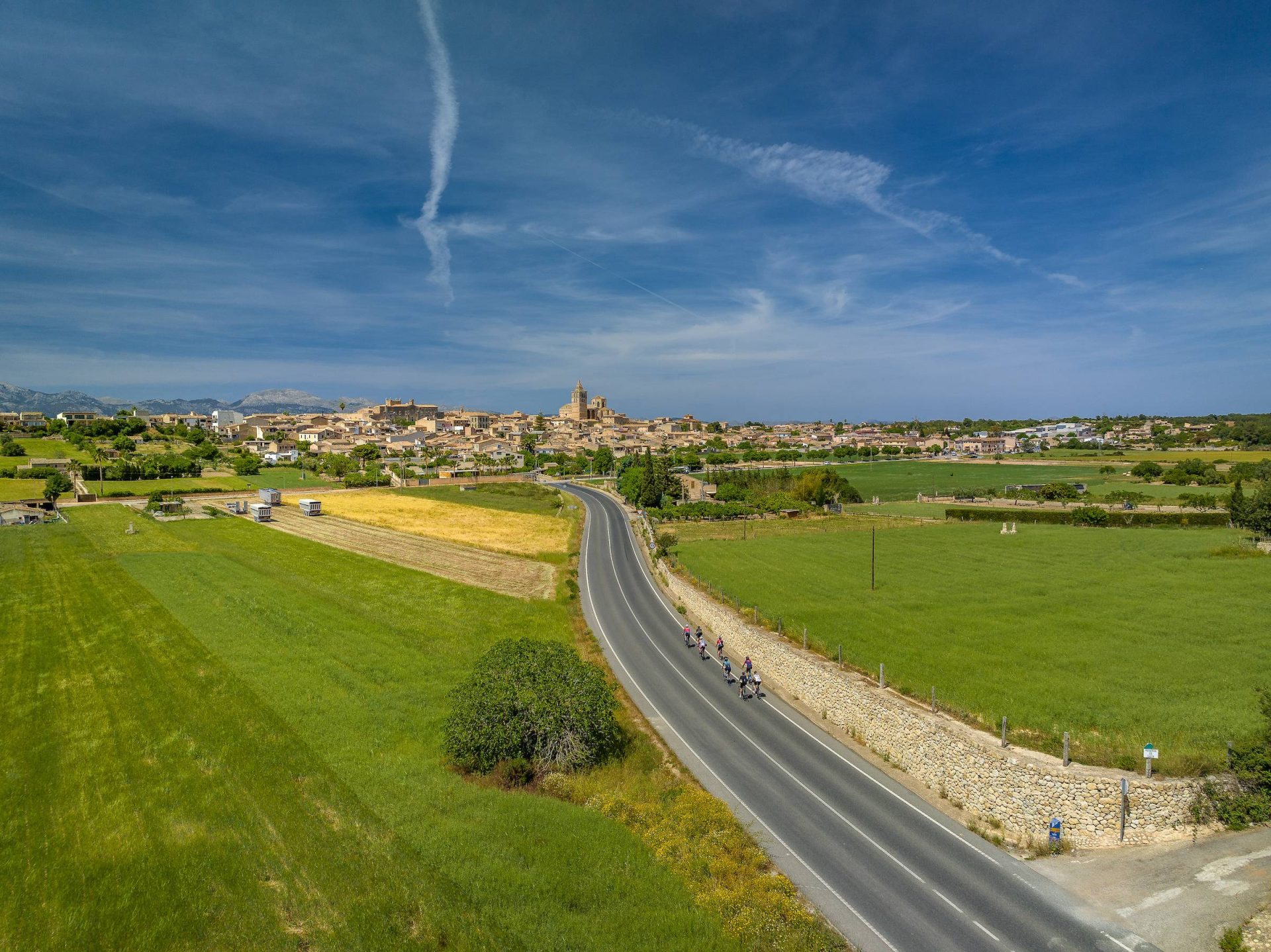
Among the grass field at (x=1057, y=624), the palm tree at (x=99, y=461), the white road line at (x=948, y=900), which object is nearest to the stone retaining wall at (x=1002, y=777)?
the grass field at (x=1057, y=624)

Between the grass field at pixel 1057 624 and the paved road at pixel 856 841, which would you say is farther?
the grass field at pixel 1057 624

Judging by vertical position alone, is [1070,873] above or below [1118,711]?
below

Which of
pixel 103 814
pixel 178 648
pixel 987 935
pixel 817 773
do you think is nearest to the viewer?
pixel 987 935

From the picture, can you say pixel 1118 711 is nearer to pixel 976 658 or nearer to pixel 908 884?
pixel 976 658

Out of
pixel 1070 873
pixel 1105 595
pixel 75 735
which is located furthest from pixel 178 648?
pixel 1105 595

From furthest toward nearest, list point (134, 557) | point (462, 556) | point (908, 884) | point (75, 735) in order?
point (462, 556) → point (134, 557) → point (75, 735) → point (908, 884)

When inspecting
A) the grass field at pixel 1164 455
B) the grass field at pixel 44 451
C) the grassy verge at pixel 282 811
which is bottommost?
the grassy verge at pixel 282 811

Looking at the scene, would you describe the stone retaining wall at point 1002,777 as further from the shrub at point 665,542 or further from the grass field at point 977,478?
the grass field at point 977,478
